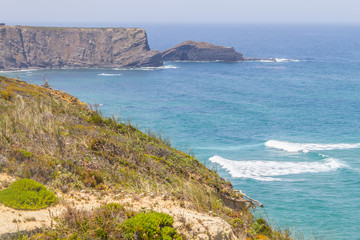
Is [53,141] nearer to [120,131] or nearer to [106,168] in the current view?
[106,168]

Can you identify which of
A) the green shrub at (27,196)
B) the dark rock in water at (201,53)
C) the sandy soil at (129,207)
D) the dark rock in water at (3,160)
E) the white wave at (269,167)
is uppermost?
the dark rock in water at (201,53)

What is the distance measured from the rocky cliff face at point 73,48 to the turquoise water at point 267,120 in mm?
10060

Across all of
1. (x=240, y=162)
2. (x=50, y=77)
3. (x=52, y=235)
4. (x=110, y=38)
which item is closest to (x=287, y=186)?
(x=240, y=162)

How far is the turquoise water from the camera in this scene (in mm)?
30016

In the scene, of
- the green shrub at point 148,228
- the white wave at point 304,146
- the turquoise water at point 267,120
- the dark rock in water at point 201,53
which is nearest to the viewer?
the green shrub at point 148,228

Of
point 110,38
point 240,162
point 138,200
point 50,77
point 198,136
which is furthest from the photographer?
point 110,38

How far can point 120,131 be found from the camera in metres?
20.0

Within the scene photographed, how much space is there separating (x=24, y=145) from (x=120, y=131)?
26.2 ft

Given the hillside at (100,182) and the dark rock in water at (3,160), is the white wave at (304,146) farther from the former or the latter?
the dark rock in water at (3,160)

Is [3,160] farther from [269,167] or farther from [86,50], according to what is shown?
[86,50]

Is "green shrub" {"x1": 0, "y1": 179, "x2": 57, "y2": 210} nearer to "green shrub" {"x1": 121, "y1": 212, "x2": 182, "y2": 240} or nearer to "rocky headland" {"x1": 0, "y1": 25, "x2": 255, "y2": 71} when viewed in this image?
"green shrub" {"x1": 121, "y1": 212, "x2": 182, "y2": 240}

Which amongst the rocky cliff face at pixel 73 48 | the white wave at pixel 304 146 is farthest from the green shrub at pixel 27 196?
the rocky cliff face at pixel 73 48

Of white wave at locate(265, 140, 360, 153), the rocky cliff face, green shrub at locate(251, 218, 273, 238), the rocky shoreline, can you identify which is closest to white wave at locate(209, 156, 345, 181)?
white wave at locate(265, 140, 360, 153)

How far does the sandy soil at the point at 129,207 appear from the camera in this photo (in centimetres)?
825
